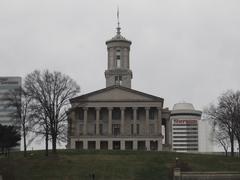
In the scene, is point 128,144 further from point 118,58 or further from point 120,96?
point 118,58

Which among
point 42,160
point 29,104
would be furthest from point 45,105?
point 42,160

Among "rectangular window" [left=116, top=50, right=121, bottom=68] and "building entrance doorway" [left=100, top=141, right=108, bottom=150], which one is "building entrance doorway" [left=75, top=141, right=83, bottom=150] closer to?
"building entrance doorway" [left=100, top=141, right=108, bottom=150]

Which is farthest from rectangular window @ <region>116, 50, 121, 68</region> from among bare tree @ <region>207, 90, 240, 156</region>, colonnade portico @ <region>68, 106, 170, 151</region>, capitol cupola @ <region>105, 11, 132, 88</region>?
bare tree @ <region>207, 90, 240, 156</region>

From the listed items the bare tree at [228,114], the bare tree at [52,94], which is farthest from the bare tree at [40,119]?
the bare tree at [228,114]

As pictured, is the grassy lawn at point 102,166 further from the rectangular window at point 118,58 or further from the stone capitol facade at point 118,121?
the rectangular window at point 118,58

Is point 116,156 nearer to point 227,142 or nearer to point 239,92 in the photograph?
point 239,92

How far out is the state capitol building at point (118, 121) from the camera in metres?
130

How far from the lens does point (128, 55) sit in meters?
146

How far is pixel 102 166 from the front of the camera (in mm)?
82500

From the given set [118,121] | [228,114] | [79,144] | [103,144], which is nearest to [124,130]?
[118,121]

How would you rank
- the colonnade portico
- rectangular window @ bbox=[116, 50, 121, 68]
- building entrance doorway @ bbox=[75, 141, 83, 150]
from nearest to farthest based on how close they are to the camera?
the colonnade portico, building entrance doorway @ bbox=[75, 141, 83, 150], rectangular window @ bbox=[116, 50, 121, 68]

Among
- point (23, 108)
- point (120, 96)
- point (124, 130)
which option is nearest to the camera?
point (23, 108)

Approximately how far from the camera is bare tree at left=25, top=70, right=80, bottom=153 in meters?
93.8

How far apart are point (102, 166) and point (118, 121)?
168 feet
